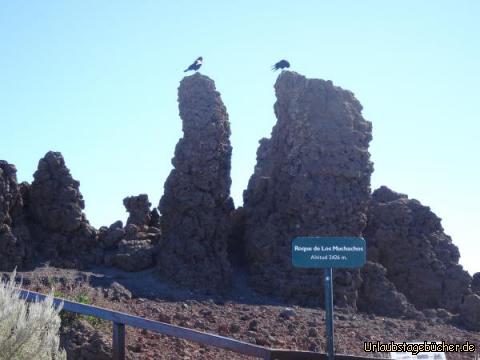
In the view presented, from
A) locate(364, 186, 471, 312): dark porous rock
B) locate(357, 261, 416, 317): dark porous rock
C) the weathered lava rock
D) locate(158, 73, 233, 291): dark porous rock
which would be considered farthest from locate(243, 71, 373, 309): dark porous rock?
the weathered lava rock

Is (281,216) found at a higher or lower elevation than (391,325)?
higher

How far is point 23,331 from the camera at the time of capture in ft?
24.3

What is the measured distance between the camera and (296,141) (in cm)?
2259

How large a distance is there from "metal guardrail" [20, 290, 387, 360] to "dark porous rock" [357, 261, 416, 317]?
13.9m

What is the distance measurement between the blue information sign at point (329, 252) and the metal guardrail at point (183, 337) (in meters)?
1.06

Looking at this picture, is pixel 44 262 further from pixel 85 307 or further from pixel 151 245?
pixel 85 307

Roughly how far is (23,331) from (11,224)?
13314mm

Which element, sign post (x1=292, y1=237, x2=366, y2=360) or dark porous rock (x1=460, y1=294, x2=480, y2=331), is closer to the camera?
sign post (x1=292, y1=237, x2=366, y2=360)

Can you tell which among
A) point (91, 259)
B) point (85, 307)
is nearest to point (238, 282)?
point (91, 259)

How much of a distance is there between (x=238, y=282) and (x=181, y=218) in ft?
8.36

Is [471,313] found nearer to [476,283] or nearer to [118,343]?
[476,283]

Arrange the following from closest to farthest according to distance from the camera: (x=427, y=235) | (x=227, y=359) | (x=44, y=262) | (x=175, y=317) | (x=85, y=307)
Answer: (x=85, y=307) < (x=227, y=359) < (x=175, y=317) < (x=44, y=262) < (x=427, y=235)

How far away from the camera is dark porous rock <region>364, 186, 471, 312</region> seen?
78.2 ft

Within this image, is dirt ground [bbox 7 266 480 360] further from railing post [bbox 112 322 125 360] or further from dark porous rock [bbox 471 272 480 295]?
dark porous rock [bbox 471 272 480 295]
